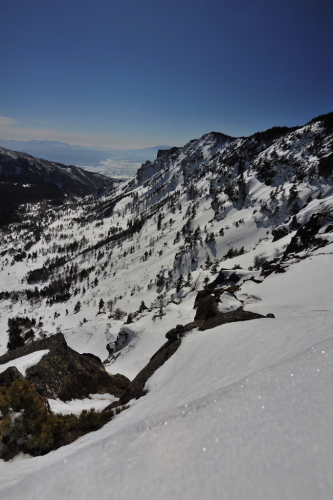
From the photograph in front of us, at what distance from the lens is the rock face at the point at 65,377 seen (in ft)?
29.2

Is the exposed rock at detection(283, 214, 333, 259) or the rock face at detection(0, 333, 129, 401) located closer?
the rock face at detection(0, 333, 129, 401)

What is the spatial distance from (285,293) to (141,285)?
65.6m

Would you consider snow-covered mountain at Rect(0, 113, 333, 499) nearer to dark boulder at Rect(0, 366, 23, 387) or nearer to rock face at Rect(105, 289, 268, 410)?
rock face at Rect(105, 289, 268, 410)

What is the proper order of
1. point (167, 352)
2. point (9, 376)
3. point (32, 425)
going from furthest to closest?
point (167, 352), point (9, 376), point (32, 425)

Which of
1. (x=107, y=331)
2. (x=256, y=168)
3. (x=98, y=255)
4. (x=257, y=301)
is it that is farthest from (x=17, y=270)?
(x=257, y=301)

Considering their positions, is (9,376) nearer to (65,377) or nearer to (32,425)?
(65,377)

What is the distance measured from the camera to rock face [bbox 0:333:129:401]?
8.91m

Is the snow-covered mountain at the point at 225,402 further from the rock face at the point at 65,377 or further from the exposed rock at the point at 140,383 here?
the rock face at the point at 65,377

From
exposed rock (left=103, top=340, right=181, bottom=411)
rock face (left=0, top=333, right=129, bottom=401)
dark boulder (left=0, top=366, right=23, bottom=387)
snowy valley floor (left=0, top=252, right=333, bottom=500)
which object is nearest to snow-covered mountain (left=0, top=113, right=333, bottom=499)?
snowy valley floor (left=0, top=252, right=333, bottom=500)

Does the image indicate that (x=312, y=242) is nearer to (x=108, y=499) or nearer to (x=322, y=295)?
(x=322, y=295)

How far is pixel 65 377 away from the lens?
382 inches

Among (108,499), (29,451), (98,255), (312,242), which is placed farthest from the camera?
(98,255)

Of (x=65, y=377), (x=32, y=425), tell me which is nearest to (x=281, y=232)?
(x=65, y=377)

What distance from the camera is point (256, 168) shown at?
94.5 meters
